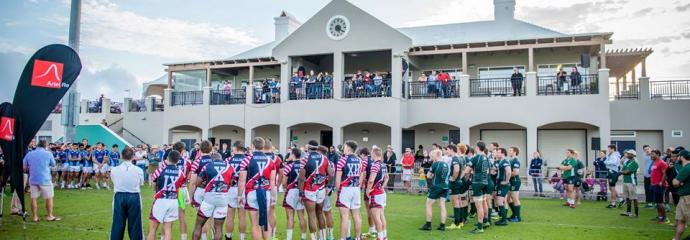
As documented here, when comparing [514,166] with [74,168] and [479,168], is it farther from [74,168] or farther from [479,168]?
[74,168]

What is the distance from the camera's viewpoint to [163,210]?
25.3ft

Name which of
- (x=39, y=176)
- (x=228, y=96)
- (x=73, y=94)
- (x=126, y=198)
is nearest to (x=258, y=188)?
(x=126, y=198)

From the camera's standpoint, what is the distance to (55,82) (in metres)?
9.07

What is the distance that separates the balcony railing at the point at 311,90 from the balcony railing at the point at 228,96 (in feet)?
10.9

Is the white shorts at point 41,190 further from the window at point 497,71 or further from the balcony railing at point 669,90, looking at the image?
the balcony railing at point 669,90

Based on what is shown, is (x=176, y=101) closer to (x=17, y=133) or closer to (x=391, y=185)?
(x=391, y=185)

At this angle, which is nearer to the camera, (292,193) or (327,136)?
(292,193)

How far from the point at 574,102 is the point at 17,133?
61.1ft

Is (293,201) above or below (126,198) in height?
below

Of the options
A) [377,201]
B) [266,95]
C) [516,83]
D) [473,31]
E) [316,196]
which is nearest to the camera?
[316,196]

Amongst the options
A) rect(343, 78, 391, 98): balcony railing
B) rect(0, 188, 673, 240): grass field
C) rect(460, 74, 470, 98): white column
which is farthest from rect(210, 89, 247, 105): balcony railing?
rect(0, 188, 673, 240): grass field

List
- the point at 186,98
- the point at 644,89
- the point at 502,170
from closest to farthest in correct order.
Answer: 1. the point at 502,170
2. the point at 644,89
3. the point at 186,98

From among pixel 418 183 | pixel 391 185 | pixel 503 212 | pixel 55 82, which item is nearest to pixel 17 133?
pixel 55 82

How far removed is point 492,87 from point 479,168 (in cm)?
1188
